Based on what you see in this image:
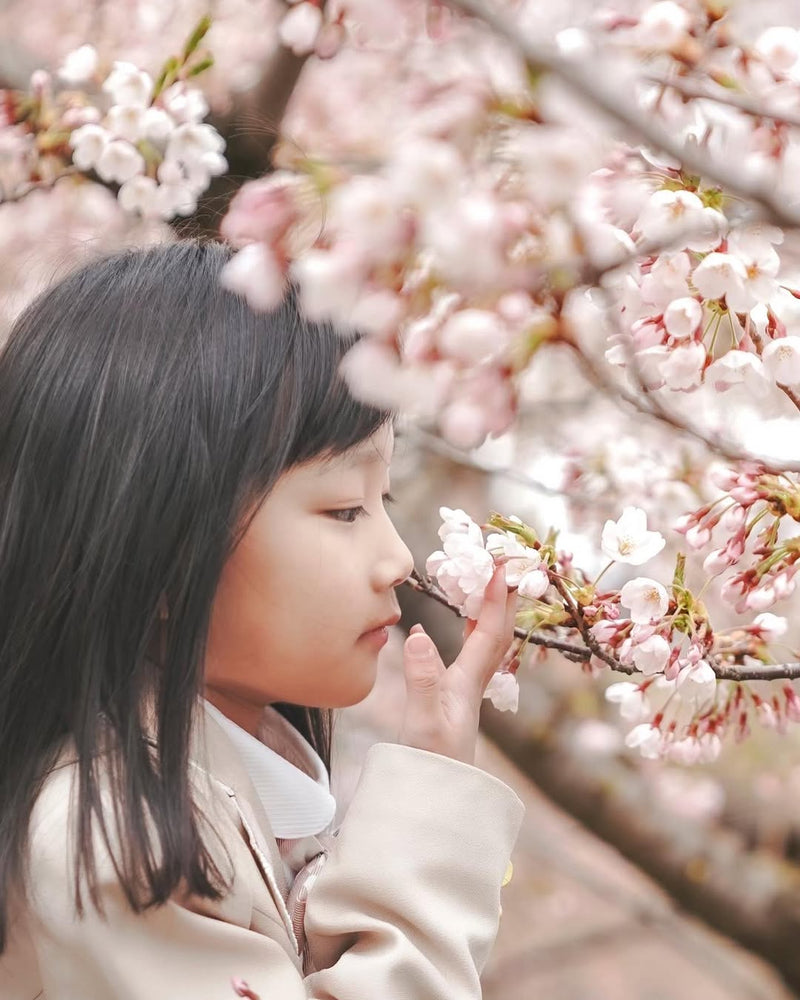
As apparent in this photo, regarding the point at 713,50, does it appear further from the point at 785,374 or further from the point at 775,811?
the point at 775,811

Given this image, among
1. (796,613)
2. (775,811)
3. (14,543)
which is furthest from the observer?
(796,613)

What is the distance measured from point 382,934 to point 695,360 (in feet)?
1.65

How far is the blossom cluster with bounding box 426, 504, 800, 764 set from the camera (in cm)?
99

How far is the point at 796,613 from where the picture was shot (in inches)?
120

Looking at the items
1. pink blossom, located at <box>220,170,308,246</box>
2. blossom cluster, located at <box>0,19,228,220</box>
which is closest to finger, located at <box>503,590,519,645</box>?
pink blossom, located at <box>220,170,308,246</box>

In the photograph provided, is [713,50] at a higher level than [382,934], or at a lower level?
higher

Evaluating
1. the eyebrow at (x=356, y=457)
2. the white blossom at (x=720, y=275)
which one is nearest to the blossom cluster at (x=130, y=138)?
the eyebrow at (x=356, y=457)

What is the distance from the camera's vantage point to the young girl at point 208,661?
3.06ft

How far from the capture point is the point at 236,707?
3.69ft

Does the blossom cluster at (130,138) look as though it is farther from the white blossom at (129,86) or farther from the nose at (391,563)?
the nose at (391,563)

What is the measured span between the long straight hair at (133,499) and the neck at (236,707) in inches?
3.8

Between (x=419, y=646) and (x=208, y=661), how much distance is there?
18cm

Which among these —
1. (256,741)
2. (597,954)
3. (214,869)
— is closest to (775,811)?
(256,741)

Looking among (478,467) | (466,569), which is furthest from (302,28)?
(466,569)
